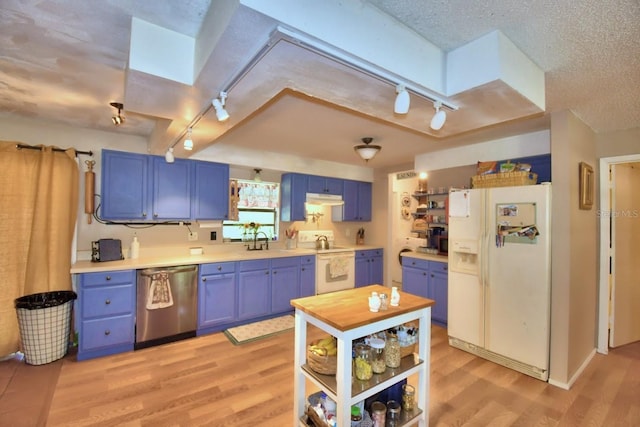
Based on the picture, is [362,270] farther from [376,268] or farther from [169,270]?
[169,270]

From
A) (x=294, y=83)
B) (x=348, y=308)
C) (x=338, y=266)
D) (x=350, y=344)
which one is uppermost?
(x=294, y=83)

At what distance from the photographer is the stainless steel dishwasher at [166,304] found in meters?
3.14

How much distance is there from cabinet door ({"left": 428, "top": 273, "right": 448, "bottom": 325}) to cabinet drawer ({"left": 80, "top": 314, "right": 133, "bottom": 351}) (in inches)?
143

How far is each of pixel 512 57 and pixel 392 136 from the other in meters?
1.86

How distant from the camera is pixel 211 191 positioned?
3.92 meters

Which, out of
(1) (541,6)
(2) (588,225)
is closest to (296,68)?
(1) (541,6)

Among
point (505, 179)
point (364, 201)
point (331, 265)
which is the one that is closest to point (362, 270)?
point (331, 265)

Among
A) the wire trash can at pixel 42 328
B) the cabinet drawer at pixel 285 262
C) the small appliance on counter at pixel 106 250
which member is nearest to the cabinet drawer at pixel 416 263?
the cabinet drawer at pixel 285 262

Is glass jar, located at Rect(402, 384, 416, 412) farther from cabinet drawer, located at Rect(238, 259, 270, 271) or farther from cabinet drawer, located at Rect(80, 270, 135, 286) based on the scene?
cabinet drawer, located at Rect(80, 270, 135, 286)

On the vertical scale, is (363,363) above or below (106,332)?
above

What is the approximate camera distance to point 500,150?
3.44 m

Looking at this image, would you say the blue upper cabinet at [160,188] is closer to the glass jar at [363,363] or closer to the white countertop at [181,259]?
the white countertop at [181,259]

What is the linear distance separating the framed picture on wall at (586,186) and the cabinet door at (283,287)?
3.34 m

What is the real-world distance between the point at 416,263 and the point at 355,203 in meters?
1.70
